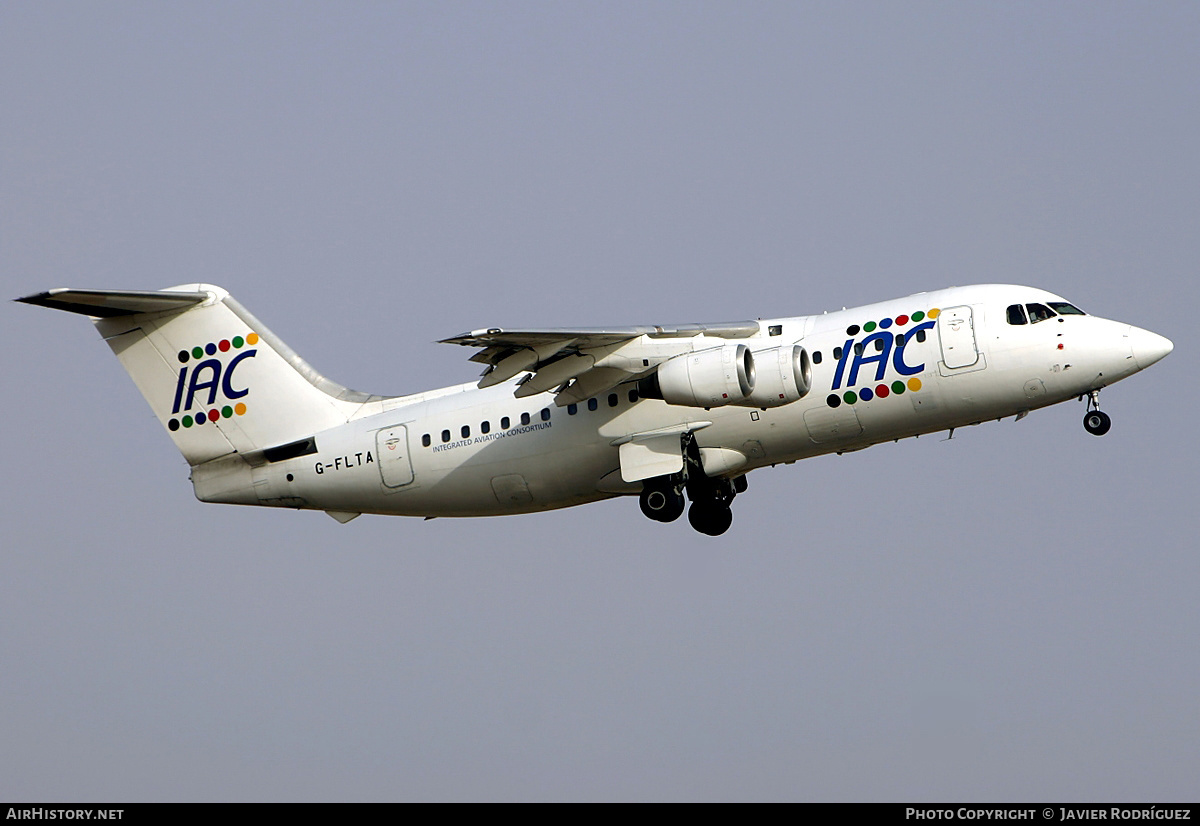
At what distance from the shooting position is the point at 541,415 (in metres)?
24.7

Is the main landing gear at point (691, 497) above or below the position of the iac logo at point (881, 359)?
below

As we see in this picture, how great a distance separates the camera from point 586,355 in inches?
923

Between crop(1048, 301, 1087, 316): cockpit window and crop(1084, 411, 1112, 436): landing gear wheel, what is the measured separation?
1419 mm

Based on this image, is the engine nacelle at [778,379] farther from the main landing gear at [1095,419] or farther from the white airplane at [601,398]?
the main landing gear at [1095,419]

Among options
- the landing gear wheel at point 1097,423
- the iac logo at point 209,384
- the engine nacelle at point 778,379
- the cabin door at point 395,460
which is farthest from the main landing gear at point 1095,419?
the iac logo at point 209,384

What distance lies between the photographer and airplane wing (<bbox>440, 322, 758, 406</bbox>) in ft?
75.0

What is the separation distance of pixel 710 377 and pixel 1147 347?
6.05 meters

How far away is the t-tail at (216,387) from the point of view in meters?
26.0

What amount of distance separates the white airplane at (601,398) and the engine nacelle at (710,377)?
0.08 feet

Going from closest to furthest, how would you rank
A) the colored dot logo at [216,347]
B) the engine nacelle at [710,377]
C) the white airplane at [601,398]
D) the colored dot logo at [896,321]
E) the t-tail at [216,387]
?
the engine nacelle at [710,377] < the white airplane at [601,398] < the colored dot logo at [896,321] < the t-tail at [216,387] < the colored dot logo at [216,347]

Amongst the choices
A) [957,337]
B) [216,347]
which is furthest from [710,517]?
[216,347]
